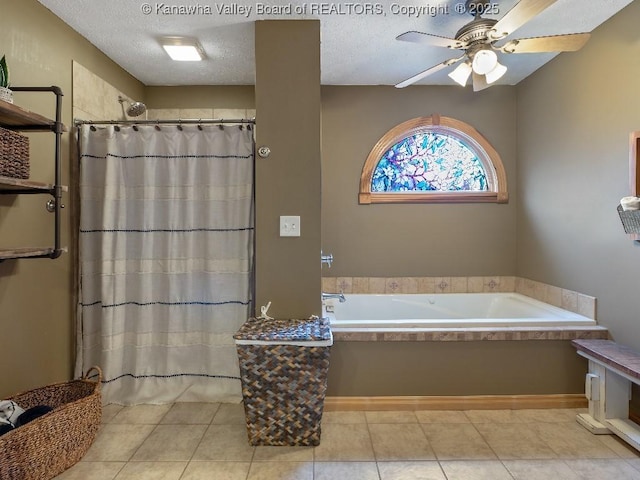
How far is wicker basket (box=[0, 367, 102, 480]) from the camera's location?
1447 mm

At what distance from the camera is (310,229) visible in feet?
7.07

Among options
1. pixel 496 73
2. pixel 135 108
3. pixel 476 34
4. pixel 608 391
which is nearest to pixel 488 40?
pixel 476 34

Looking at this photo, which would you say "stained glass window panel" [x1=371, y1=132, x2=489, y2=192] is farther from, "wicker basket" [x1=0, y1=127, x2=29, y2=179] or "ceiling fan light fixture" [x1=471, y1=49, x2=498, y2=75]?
"wicker basket" [x1=0, y1=127, x2=29, y2=179]

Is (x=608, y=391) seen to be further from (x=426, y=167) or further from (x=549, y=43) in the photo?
(x=426, y=167)

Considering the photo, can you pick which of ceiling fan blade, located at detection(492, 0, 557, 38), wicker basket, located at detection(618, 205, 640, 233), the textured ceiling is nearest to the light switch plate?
the textured ceiling

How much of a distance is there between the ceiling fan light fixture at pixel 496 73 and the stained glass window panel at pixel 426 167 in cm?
113

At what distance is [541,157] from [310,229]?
2.05 metres

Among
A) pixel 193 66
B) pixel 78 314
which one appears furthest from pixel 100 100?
pixel 78 314

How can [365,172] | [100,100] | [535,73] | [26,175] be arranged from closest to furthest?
[26,175], [100,100], [535,73], [365,172]

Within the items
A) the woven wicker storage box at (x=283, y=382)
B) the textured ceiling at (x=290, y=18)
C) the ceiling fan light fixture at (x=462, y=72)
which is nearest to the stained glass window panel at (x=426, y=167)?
the textured ceiling at (x=290, y=18)

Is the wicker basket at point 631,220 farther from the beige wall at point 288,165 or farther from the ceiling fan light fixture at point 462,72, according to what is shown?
the beige wall at point 288,165

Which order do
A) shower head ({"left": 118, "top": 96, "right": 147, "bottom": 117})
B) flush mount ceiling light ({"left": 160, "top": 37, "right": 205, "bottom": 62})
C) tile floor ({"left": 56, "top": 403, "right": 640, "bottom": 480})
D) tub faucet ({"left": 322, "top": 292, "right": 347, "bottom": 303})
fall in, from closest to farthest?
tile floor ({"left": 56, "top": 403, "right": 640, "bottom": 480}) → flush mount ceiling light ({"left": 160, "top": 37, "right": 205, "bottom": 62}) → shower head ({"left": 118, "top": 96, "right": 147, "bottom": 117}) → tub faucet ({"left": 322, "top": 292, "right": 347, "bottom": 303})

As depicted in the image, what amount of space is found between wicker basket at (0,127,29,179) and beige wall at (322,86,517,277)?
208cm

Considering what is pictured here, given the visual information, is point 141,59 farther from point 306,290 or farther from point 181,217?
point 306,290
